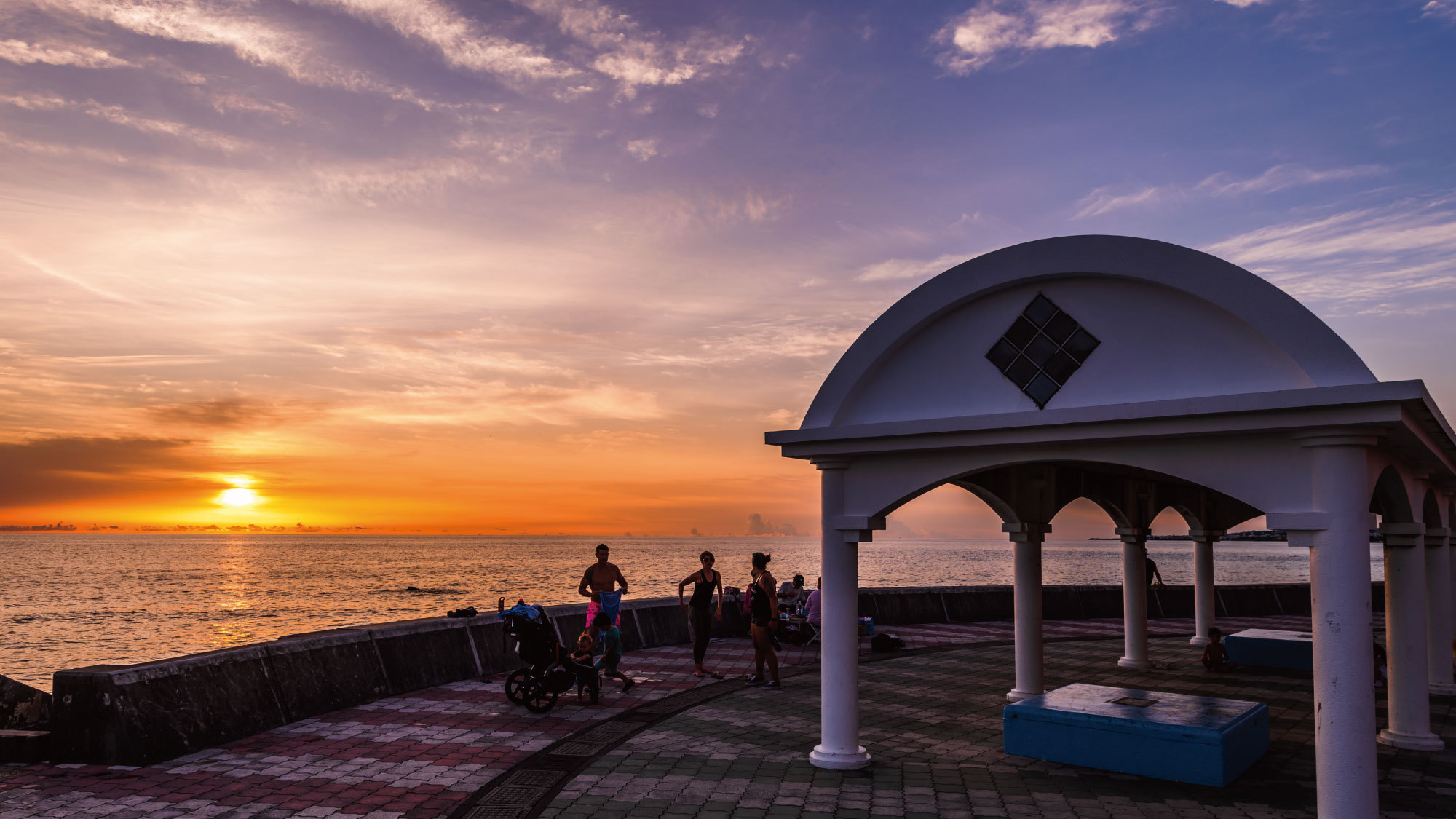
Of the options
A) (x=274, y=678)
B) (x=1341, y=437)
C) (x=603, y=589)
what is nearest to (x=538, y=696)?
(x=603, y=589)

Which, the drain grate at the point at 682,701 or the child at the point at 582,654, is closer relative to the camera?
the drain grate at the point at 682,701

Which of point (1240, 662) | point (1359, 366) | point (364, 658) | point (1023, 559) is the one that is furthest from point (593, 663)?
point (1240, 662)

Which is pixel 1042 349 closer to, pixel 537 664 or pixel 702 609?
pixel 537 664

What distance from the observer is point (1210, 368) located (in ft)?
24.0

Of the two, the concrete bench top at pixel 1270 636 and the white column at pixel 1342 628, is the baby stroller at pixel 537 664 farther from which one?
the concrete bench top at pixel 1270 636

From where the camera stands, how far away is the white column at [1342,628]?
652 cm

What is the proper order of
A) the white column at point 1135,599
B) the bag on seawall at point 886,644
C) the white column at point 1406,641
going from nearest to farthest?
the white column at point 1406,641, the white column at point 1135,599, the bag on seawall at point 886,644

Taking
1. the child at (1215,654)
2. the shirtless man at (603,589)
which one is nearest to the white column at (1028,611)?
the child at (1215,654)

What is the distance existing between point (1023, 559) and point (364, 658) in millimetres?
8715

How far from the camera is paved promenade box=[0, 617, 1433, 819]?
7.35 m

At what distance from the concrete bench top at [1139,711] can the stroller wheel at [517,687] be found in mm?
5793

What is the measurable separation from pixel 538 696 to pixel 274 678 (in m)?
2.97

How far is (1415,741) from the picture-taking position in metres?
9.72

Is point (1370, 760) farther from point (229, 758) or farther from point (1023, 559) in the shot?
point (229, 758)
